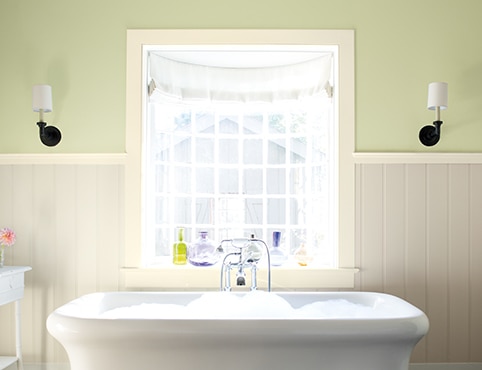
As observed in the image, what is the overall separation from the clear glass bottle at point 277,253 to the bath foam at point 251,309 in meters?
0.45

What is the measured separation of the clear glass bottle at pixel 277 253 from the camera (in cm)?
301

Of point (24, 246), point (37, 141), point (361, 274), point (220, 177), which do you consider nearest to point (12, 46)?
point (37, 141)

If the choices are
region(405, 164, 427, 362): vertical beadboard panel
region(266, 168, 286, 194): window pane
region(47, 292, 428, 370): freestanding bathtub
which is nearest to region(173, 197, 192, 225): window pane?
region(266, 168, 286, 194): window pane

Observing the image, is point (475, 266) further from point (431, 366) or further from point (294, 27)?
point (294, 27)

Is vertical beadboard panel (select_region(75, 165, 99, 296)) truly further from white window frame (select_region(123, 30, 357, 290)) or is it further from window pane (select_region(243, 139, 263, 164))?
window pane (select_region(243, 139, 263, 164))

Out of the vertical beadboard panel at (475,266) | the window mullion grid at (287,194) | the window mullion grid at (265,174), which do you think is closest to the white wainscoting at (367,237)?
the vertical beadboard panel at (475,266)

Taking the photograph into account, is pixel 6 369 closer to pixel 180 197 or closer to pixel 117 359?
pixel 117 359

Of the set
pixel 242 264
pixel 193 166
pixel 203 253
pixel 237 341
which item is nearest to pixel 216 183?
pixel 193 166

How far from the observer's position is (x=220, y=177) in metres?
3.35

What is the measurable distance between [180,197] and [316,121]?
1104 millimetres

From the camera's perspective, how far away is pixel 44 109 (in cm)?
274

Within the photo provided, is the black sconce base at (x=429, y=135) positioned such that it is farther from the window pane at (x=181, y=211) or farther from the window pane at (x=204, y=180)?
the window pane at (x=181, y=211)

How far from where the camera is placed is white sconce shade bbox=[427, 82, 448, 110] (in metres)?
2.71

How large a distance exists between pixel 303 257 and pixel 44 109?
1830mm
